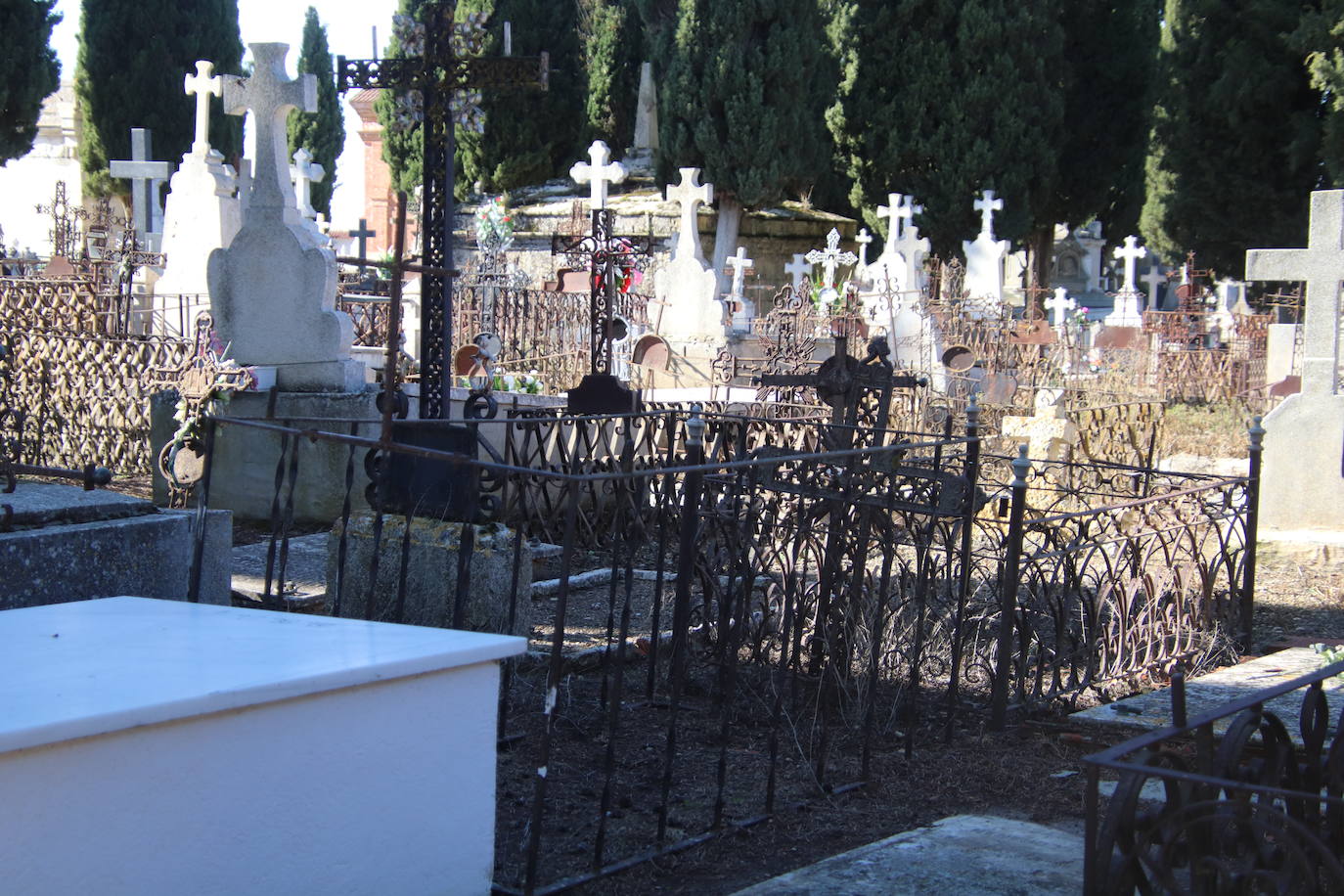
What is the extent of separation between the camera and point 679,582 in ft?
13.2

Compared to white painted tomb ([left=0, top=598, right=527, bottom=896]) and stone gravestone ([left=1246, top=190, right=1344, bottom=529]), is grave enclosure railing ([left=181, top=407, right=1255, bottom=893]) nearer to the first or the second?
white painted tomb ([left=0, top=598, right=527, bottom=896])

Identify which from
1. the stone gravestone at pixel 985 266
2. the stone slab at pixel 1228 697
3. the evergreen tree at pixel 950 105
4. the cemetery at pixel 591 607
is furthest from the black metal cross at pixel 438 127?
the evergreen tree at pixel 950 105

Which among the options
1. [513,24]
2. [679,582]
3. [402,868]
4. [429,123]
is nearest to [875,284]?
[513,24]

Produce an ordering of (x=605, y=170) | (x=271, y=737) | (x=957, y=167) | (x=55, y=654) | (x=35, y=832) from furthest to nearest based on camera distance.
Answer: (x=957, y=167), (x=605, y=170), (x=55, y=654), (x=271, y=737), (x=35, y=832)

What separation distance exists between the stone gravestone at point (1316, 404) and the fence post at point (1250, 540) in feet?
9.47

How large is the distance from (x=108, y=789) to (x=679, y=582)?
1971 mm

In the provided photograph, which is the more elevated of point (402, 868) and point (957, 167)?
point (957, 167)

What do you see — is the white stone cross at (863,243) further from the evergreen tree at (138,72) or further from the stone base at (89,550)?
the stone base at (89,550)

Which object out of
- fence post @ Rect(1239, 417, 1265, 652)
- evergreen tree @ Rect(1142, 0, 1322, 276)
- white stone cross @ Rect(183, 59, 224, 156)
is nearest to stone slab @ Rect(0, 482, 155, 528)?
fence post @ Rect(1239, 417, 1265, 652)

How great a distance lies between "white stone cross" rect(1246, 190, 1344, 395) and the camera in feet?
29.6

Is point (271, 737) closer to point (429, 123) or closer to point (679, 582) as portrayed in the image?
point (679, 582)

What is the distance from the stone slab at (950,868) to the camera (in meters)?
3.16

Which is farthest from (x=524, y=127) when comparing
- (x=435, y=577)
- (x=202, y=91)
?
(x=435, y=577)

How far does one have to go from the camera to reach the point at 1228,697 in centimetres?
482
